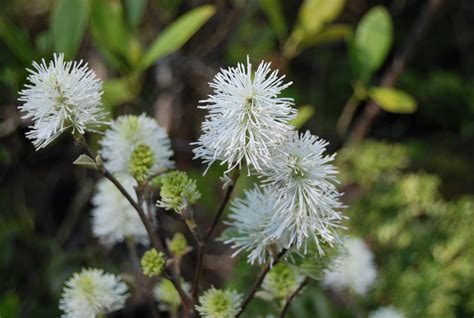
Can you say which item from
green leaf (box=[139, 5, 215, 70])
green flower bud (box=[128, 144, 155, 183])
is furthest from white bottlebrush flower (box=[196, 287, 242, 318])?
green leaf (box=[139, 5, 215, 70])

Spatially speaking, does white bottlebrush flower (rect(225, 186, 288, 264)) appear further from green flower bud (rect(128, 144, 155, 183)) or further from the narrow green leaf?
the narrow green leaf

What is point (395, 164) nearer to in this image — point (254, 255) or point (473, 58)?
point (473, 58)

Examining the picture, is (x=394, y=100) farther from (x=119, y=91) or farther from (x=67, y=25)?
(x=67, y=25)

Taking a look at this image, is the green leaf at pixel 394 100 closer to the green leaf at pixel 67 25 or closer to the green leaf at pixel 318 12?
the green leaf at pixel 318 12

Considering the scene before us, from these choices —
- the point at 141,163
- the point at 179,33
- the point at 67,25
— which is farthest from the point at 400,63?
the point at 141,163

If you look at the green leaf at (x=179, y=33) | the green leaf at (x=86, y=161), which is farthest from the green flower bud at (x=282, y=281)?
the green leaf at (x=179, y=33)

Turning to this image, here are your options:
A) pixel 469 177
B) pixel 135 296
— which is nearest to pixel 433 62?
pixel 469 177
